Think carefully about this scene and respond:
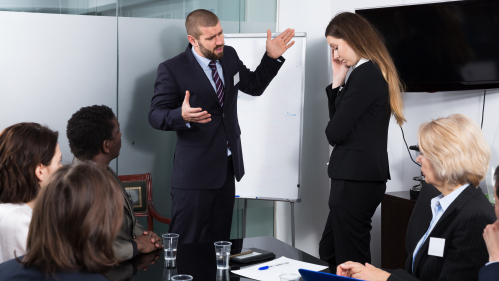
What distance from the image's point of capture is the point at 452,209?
1.45 m

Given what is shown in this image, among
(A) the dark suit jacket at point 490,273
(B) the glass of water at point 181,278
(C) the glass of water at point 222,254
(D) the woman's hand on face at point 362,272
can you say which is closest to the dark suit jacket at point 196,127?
(C) the glass of water at point 222,254

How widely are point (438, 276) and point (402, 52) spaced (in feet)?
6.49

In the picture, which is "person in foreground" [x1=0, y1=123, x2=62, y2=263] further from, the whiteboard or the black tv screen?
the black tv screen

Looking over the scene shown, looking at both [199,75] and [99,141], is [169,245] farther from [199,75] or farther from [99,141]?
[199,75]

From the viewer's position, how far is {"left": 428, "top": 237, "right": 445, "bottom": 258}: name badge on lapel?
142cm

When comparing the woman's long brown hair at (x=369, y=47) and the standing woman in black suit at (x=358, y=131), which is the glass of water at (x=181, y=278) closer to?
the standing woman in black suit at (x=358, y=131)

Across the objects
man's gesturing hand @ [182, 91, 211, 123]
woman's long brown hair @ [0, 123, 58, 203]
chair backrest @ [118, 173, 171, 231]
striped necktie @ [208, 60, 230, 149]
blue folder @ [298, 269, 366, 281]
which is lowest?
chair backrest @ [118, 173, 171, 231]

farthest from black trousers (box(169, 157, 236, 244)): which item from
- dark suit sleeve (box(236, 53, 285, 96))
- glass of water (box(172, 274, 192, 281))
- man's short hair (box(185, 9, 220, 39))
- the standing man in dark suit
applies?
glass of water (box(172, 274, 192, 281))

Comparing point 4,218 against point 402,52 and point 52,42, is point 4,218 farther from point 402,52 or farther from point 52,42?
point 402,52

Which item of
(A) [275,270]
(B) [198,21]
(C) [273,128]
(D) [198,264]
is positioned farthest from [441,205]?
(C) [273,128]

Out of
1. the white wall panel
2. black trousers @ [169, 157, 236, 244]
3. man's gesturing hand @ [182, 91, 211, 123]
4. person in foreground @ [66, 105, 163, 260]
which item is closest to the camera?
person in foreground @ [66, 105, 163, 260]

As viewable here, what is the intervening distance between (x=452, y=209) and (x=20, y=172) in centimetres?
139

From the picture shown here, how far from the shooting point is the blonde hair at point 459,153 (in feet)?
4.93

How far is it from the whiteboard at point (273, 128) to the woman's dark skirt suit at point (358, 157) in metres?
0.90
